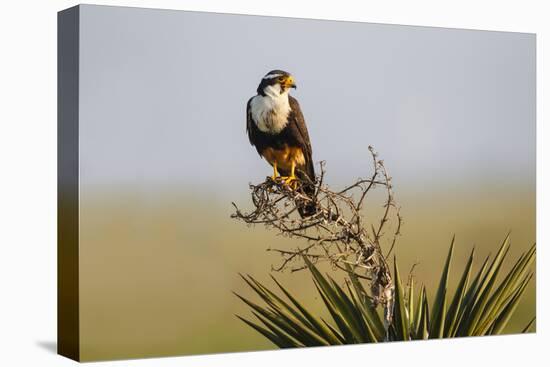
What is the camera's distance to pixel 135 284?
645 centimetres

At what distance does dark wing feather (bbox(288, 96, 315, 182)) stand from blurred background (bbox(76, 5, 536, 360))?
60 millimetres

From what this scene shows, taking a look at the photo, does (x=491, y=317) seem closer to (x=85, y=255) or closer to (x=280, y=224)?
(x=280, y=224)

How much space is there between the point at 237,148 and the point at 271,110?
321 mm

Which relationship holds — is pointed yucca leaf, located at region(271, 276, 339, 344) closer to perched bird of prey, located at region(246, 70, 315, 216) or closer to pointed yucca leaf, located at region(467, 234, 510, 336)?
perched bird of prey, located at region(246, 70, 315, 216)

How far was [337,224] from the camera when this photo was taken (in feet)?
23.1

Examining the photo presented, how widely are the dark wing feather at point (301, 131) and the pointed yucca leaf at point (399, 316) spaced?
2.89 ft

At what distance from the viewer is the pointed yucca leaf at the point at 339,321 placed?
7.05 m

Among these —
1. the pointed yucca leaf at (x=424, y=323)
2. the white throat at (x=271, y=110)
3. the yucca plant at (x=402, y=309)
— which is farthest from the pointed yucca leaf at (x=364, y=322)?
the white throat at (x=271, y=110)

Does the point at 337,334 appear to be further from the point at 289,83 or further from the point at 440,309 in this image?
the point at 289,83

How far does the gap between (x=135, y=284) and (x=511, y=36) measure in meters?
3.21

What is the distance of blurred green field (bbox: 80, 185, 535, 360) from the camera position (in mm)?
6340

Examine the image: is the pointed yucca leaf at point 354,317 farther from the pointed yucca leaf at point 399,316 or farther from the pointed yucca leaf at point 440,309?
the pointed yucca leaf at point 440,309

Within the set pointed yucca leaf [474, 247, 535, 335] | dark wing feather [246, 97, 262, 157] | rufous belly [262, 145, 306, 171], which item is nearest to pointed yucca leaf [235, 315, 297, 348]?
rufous belly [262, 145, 306, 171]

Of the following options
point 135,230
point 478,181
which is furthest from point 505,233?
point 135,230
